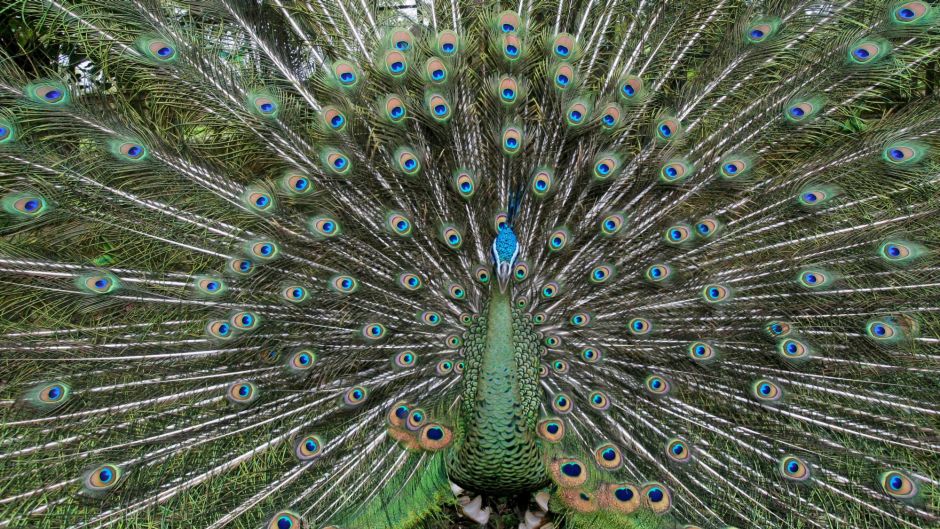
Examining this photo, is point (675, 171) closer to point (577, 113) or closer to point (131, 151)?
point (577, 113)

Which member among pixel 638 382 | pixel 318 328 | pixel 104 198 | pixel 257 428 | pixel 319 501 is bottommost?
pixel 319 501

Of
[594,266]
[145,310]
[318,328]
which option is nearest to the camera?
[145,310]

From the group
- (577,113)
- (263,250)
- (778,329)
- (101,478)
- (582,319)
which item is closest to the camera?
(101,478)

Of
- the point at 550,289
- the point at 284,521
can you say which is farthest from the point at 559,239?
the point at 284,521

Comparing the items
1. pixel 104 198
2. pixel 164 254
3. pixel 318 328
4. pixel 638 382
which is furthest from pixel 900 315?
pixel 104 198

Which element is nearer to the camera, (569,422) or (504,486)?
(504,486)

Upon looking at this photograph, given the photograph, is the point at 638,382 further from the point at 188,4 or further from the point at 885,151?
the point at 188,4

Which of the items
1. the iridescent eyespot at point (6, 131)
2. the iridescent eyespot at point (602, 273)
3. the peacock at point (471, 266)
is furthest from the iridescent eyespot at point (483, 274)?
the iridescent eyespot at point (6, 131)

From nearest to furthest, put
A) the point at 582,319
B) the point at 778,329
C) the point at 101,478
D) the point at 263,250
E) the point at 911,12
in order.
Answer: the point at 101,478 → the point at 911,12 → the point at 778,329 → the point at 263,250 → the point at 582,319
